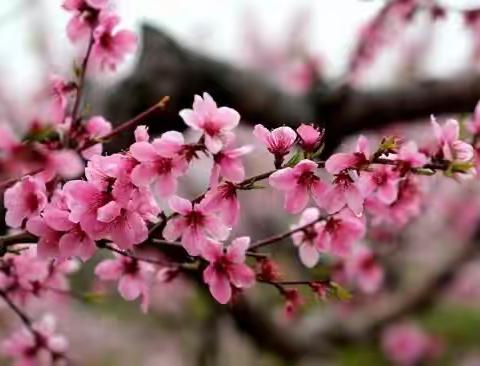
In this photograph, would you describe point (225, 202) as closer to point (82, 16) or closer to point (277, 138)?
point (277, 138)

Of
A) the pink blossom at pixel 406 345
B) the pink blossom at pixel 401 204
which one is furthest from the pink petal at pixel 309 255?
the pink blossom at pixel 406 345

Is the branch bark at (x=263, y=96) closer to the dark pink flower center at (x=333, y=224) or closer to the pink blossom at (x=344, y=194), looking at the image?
the dark pink flower center at (x=333, y=224)

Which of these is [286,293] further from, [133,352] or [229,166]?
[133,352]

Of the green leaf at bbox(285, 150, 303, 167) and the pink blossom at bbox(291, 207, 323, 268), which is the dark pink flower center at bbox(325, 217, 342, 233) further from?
the green leaf at bbox(285, 150, 303, 167)

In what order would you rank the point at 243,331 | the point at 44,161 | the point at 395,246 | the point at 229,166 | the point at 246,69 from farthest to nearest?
the point at 243,331, the point at 395,246, the point at 246,69, the point at 229,166, the point at 44,161

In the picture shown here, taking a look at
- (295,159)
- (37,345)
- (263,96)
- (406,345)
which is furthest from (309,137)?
(406,345)

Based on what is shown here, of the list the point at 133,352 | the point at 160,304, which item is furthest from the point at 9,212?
the point at 133,352
